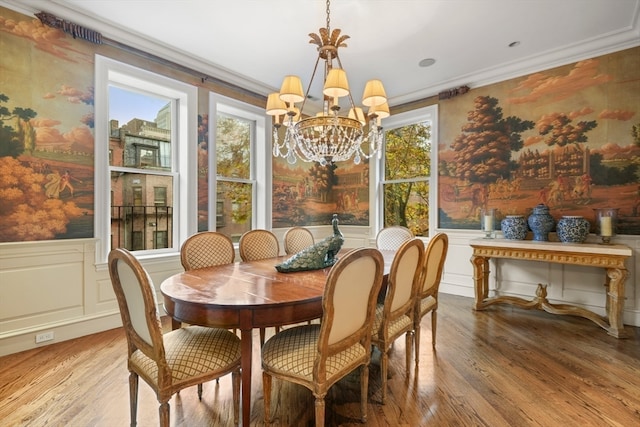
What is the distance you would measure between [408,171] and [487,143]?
1217 mm

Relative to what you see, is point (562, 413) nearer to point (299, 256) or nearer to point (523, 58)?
point (299, 256)

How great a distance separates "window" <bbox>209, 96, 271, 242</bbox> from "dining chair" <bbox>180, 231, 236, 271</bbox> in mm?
1269

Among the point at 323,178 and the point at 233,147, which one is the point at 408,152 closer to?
the point at 323,178

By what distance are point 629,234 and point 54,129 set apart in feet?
18.9

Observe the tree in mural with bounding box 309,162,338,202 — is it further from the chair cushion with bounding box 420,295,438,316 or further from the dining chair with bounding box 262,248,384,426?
the dining chair with bounding box 262,248,384,426

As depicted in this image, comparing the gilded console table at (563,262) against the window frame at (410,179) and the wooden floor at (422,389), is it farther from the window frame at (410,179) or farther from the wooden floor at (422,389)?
the window frame at (410,179)

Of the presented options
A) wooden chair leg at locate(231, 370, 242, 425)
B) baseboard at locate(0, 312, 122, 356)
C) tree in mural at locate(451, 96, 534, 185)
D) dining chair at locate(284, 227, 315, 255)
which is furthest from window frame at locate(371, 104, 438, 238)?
baseboard at locate(0, 312, 122, 356)

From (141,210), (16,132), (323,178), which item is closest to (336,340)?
(141,210)

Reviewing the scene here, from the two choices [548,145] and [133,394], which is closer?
[133,394]

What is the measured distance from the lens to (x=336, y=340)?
1458mm

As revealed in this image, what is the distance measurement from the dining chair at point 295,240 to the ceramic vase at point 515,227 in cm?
241

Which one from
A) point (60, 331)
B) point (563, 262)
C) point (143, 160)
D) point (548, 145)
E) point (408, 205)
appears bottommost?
point (60, 331)

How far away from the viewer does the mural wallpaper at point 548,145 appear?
10.5 feet

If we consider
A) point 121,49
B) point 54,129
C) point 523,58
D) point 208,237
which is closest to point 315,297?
point 208,237
